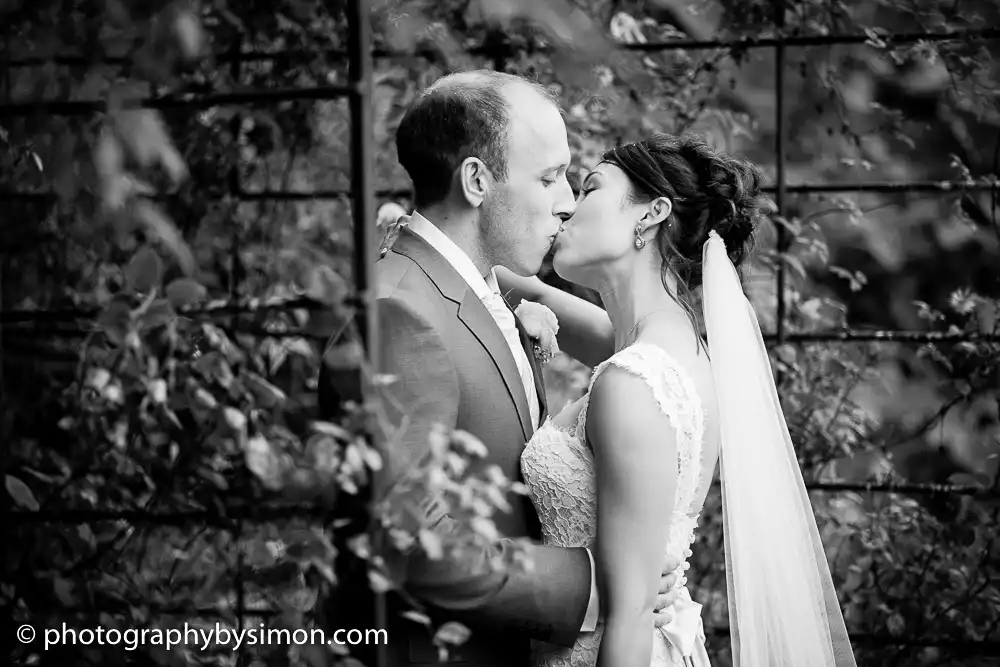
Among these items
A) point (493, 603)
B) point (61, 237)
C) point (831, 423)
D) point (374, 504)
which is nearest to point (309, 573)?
point (374, 504)

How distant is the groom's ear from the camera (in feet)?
8.32

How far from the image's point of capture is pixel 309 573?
1960mm

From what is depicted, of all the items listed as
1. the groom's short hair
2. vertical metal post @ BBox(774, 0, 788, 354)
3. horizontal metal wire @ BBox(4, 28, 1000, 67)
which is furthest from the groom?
vertical metal post @ BBox(774, 0, 788, 354)

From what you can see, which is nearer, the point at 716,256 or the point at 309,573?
the point at 309,573

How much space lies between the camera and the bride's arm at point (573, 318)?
3260 millimetres

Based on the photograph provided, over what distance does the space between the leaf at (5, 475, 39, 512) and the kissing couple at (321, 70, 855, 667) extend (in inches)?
28.1

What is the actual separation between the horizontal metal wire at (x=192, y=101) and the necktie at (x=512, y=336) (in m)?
0.84

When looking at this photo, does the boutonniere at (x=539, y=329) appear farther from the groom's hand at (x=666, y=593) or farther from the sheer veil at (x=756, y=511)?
the groom's hand at (x=666, y=593)

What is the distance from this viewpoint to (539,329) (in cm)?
295

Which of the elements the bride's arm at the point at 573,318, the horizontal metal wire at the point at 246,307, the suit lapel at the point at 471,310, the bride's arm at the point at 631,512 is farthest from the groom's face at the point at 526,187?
the horizontal metal wire at the point at 246,307

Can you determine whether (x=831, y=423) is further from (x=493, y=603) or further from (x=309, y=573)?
(x=309, y=573)

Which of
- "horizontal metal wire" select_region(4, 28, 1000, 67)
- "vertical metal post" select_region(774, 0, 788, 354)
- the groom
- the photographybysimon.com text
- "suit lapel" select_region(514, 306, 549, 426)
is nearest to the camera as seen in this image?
the photographybysimon.com text

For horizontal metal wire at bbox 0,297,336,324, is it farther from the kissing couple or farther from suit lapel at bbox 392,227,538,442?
suit lapel at bbox 392,227,538,442

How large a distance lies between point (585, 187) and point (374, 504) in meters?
1.28
